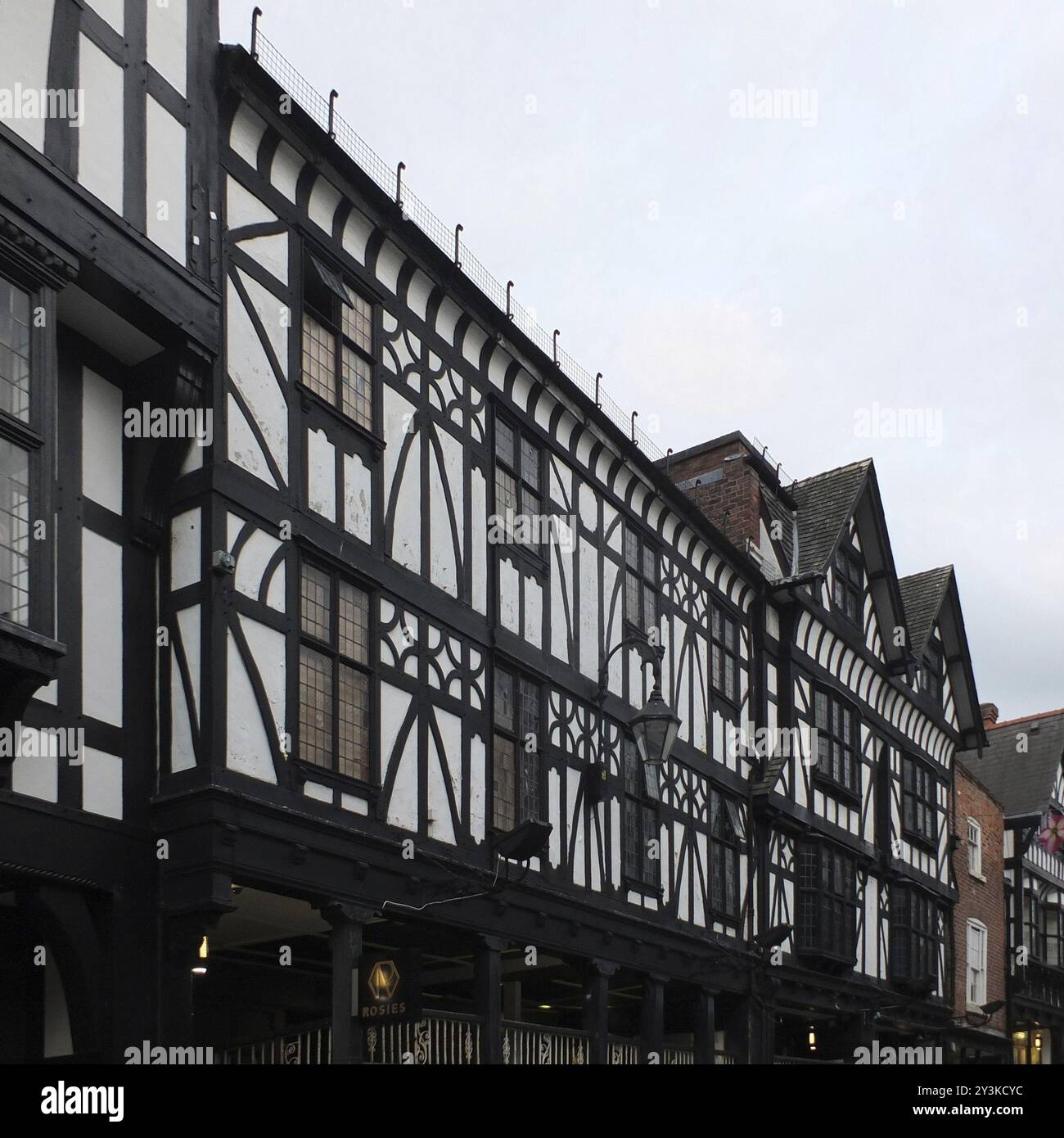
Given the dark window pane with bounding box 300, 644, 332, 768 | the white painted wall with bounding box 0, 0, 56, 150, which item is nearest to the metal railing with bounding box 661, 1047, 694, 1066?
the dark window pane with bounding box 300, 644, 332, 768

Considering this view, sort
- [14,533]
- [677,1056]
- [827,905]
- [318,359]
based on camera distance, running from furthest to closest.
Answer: [827,905] < [677,1056] < [318,359] < [14,533]

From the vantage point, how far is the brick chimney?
1019 inches

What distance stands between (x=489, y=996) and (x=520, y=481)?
18.1 ft

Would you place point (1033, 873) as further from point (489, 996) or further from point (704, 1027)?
point (489, 996)

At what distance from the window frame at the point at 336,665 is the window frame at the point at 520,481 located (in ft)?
9.87

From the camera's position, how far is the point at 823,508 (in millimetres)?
28703

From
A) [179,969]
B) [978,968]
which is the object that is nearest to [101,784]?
[179,969]

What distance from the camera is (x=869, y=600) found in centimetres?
2995

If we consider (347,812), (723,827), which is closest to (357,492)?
(347,812)

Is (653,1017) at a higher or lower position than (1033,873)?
lower

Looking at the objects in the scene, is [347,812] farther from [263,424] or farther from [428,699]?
[263,424]

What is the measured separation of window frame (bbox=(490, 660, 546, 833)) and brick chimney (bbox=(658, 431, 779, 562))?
8695 mm
